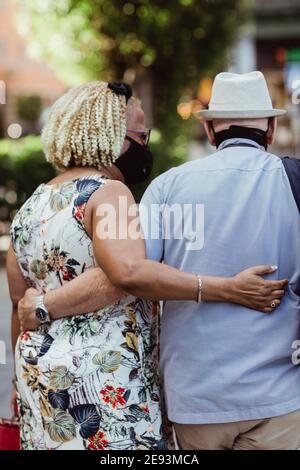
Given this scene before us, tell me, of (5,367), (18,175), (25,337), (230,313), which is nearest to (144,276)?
(230,313)

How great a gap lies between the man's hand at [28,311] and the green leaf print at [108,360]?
0.86ft

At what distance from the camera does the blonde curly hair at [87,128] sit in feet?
9.47

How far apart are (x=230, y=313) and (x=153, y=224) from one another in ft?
1.21

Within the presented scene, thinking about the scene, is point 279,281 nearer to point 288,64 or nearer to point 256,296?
point 256,296

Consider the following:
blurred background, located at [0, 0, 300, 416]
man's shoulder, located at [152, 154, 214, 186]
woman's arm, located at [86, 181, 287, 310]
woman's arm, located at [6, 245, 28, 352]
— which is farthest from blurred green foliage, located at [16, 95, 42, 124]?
woman's arm, located at [86, 181, 287, 310]

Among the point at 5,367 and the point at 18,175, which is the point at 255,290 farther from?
the point at 18,175

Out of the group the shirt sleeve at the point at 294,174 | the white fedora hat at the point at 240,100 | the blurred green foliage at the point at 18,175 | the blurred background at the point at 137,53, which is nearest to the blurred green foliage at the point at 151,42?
the blurred background at the point at 137,53

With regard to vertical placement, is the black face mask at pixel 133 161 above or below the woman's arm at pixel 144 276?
above

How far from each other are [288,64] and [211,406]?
79.7 ft

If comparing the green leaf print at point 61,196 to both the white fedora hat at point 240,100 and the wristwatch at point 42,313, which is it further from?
the white fedora hat at point 240,100

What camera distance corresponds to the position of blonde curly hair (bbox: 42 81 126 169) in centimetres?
289

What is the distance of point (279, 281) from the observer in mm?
2686

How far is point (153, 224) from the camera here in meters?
2.76

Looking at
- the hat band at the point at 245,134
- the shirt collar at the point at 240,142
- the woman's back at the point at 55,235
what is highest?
the hat band at the point at 245,134
